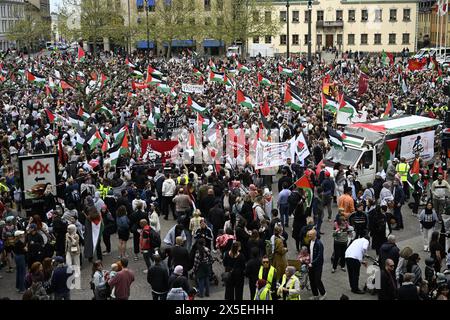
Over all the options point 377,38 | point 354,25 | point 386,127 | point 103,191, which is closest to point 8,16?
point 354,25

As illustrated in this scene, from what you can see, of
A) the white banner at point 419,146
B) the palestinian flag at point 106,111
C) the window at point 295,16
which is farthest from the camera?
the window at point 295,16

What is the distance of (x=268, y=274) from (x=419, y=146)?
13660 mm

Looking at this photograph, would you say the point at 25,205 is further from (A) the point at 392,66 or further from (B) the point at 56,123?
(A) the point at 392,66

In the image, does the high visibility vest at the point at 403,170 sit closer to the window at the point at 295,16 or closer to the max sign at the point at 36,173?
the max sign at the point at 36,173

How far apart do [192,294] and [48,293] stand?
2573mm

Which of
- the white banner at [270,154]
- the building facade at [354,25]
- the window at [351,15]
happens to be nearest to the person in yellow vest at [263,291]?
the white banner at [270,154]

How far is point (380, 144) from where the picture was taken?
2130 centimetres

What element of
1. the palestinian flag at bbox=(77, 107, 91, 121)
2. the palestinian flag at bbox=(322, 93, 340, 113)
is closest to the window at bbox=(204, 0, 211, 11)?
the palestinian flag at bbox=(77, 107, 91, 121)

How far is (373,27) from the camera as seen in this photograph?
264 feet

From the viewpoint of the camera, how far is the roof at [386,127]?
21.5 m

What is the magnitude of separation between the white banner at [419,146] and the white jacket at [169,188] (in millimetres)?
8832

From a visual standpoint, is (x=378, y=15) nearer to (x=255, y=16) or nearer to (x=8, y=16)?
(x=255, y=16)

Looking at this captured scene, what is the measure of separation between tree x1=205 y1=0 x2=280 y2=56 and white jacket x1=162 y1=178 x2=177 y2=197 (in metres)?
54.1
